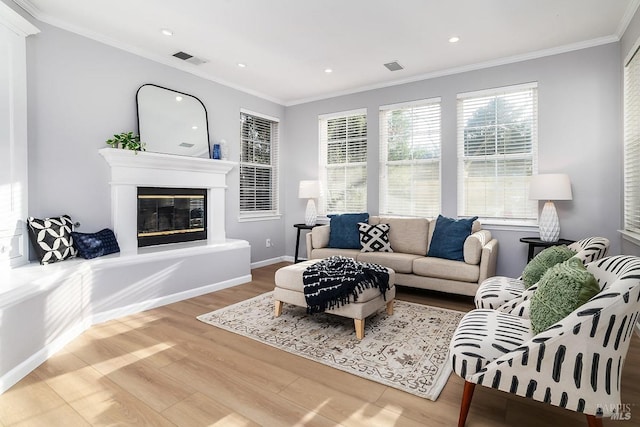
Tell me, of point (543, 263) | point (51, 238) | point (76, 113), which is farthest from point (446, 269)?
point (76, 113)

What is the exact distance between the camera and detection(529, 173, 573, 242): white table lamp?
11.4 feet

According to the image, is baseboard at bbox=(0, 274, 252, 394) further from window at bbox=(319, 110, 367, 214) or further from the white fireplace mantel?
window at bbox=(319, 110, 367, 214)

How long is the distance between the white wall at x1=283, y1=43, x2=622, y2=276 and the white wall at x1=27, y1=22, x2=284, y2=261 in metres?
3.77

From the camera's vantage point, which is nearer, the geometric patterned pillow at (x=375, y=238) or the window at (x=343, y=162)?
the geometric patterned pillow at (x=375, y=238)

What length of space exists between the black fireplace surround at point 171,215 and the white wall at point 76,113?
424 mm

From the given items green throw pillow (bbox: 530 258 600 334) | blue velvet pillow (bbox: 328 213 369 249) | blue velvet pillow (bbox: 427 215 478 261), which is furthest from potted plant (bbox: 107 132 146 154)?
green throw pillow (bbox: 530 258 600 334)

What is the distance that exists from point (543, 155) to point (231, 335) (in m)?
3.85

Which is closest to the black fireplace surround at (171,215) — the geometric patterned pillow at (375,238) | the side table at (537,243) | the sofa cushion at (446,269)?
the geometric patterned pillow at (375,238)

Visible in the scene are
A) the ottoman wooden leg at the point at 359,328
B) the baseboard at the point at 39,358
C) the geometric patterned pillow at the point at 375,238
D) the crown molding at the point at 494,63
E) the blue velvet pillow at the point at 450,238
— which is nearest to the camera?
the baseboard at the point at 39,358

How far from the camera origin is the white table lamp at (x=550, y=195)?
3.49 m

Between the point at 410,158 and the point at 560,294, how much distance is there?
137 inches

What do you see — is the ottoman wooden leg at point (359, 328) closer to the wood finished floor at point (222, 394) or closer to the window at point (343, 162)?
the wood finished floor at point (222, 394)

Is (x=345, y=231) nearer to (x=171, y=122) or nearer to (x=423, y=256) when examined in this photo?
(x=423, y=256)

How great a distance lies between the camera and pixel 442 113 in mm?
4500
